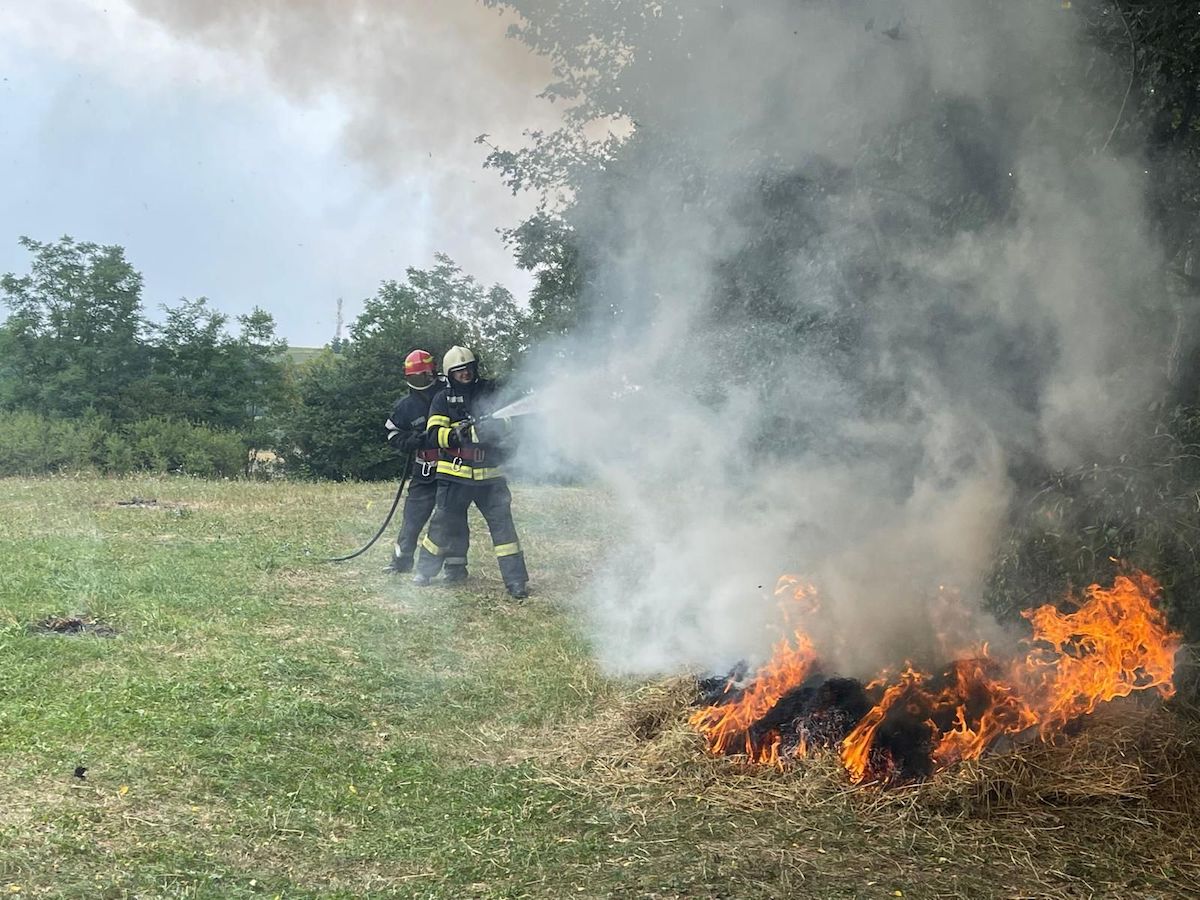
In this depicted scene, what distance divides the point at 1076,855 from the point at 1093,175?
3011 mm

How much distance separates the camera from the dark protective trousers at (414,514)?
30.5ft

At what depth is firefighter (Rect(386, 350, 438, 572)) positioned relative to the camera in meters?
9.12

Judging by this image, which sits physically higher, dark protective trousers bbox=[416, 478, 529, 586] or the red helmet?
the red helmet

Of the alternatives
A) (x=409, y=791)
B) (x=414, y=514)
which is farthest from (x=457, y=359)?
(x=409, y=791)

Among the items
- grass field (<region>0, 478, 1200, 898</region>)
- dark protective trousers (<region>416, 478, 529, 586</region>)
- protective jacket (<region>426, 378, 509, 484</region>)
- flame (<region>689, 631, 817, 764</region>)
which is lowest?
grass field (<region>0, 478, 1200, 898</region>)

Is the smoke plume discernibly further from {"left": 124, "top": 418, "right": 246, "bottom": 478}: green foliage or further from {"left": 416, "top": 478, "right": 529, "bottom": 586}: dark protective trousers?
{"left": 124, "top": 418, "right": 246, "bottom": 478}: green foliage

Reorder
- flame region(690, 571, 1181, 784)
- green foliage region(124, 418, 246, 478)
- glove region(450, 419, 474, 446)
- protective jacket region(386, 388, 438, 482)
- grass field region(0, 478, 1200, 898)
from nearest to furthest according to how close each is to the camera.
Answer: grass field region(0, 478, 1200, 898) → flame region(690, 571, 1181, 784) → glove region(450, 419, 474, 446) → protective jacket region(386, 388, 438, 482) → green foliage region(124, 418, 246, 478)

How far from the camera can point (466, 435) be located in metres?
8.51

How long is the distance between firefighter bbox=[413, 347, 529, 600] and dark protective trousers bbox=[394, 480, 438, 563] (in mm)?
436

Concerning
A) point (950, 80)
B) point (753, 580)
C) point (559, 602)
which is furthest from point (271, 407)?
point (950, 80)

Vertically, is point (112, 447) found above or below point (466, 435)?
below

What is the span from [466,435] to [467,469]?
1.00ft

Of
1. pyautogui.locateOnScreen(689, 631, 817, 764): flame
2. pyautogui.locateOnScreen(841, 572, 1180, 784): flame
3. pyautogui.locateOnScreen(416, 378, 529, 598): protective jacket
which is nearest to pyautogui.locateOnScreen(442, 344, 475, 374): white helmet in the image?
pyautogui.locateOnScreen(416, 378, 529, 598): protective jacket

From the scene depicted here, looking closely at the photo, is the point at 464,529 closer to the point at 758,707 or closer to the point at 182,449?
the point at 758,707
